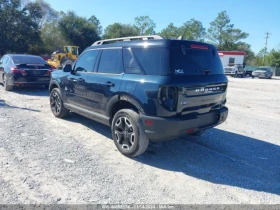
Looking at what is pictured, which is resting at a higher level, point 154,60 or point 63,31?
point 63,31

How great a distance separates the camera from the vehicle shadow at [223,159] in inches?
131

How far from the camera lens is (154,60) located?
11.6 ft

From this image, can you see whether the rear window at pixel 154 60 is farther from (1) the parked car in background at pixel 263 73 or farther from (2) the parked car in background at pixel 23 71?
(1) the parked car in background at pixel 263 73

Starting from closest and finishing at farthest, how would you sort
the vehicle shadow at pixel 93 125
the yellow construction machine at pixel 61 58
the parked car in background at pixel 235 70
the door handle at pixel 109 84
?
1. the door handle at pixel 109 84
2. the vehicle shadow at pixel 93 125
3. the yellow construction machine at pixel 61 58
4. the parked car in background at pixel 235 70

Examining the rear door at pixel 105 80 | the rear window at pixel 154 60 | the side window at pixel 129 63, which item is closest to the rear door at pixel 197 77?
the rear window at pixel 154 60

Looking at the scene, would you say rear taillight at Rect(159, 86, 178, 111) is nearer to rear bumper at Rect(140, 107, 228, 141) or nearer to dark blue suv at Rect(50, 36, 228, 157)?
dark blue suv at Rect(50, 36, 228, 157)

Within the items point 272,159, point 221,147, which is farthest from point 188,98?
point 272,159

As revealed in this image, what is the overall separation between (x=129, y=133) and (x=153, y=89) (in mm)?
958

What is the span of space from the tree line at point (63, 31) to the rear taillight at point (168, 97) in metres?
10.9

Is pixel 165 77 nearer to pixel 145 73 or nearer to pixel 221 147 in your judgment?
pixel 145 73

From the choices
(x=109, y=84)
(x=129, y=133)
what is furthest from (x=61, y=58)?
(x=129, y=133)

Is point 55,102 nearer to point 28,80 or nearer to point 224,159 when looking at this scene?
point 28,80

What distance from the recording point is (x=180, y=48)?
3.52 m

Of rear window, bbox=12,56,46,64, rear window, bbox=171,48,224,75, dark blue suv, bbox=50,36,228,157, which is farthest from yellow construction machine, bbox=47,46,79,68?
rear window, bbox=171,48,224,75
